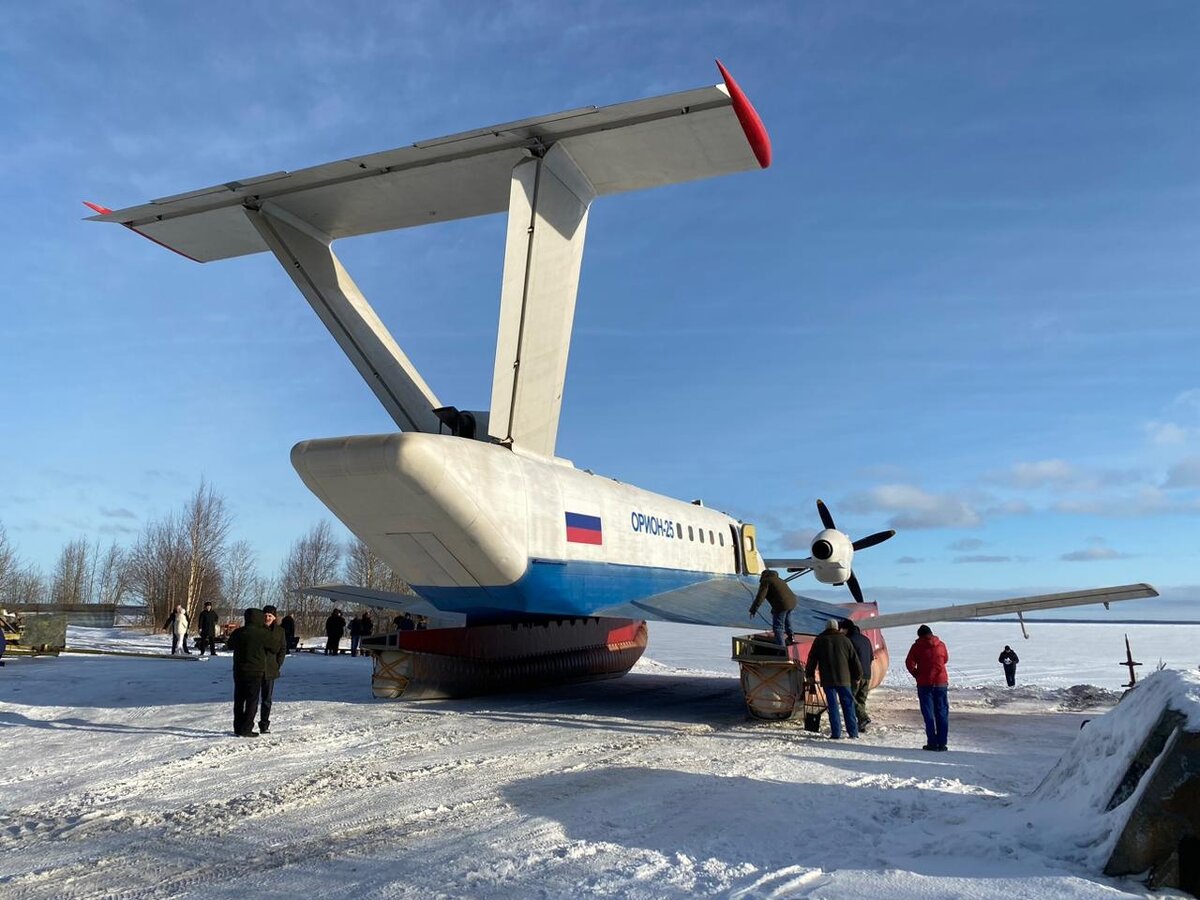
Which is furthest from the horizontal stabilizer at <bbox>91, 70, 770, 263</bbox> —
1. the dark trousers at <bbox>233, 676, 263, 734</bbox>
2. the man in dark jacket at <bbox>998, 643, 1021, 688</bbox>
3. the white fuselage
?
the man in dark jacket at <bbox>998, 643, 1021, 688</bbox>

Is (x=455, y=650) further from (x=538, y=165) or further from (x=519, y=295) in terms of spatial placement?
(x=538, y=165)

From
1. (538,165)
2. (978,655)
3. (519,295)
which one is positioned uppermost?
(538,165)

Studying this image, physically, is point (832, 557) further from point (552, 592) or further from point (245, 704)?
point (245, 704)

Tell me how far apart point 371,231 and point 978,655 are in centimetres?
3493

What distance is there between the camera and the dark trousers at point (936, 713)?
914 centimetres

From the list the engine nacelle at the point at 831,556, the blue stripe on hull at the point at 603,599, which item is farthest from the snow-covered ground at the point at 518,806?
the engine nacelle at the point at 831,556

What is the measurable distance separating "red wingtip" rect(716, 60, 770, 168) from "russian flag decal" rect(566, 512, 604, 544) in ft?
21.9

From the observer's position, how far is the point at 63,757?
8164 millimetres

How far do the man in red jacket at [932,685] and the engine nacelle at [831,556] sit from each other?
33.1 ft

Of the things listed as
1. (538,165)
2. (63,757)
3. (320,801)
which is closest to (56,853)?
(320,801)

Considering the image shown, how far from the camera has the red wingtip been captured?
11.8 m

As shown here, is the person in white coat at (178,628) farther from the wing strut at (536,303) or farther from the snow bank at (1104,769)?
the snow bank at (1104,769)

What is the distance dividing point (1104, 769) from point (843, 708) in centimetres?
536

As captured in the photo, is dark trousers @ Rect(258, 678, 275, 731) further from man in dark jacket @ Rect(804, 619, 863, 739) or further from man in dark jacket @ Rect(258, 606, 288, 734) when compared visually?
man in dark jacket @ Rect(804, 619, 863, 739)
